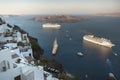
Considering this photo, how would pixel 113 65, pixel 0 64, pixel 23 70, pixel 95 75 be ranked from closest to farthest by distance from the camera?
pixel 0 64
pixel 23 70
pixel 95 75
pixel 113 65

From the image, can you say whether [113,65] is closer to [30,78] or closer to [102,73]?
[102,73]

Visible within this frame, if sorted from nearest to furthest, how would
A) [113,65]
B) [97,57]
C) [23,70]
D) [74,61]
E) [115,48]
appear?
[23,70]
[113,65]
[74,61]
[97,57]
[115,48]

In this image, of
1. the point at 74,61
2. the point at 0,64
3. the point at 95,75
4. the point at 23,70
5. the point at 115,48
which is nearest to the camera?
the point at 0,64

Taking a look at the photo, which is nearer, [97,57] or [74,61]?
[74,61]

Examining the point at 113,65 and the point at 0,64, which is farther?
the point at 113,65

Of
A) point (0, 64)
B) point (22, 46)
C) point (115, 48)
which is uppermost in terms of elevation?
point (0, 64)

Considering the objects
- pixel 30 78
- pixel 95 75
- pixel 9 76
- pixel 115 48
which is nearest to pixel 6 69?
pixel 9 76

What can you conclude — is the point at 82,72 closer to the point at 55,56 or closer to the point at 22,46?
Answer: the point at 55,56

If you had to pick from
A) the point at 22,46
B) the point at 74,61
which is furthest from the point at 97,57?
the point at 22,46

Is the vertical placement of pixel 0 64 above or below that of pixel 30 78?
above
